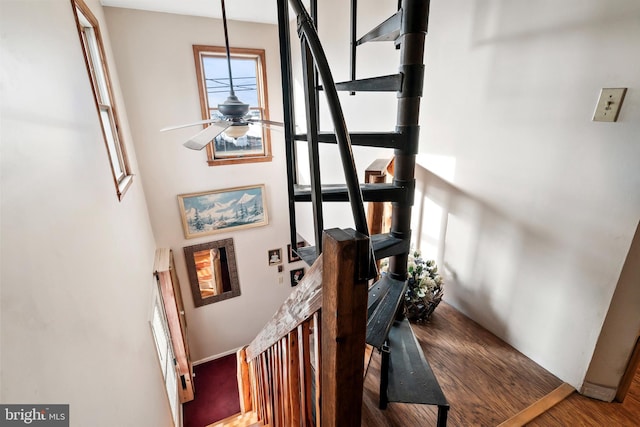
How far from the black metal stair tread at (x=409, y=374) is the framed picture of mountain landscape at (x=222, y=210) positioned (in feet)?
11.6

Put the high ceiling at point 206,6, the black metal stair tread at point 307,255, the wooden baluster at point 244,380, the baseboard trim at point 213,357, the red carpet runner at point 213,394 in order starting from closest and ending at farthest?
the black metal stair tread at point 307,255 < the wooden baluster at point 244,380 < the high ceiling at point 206,6 < the red carpet runner at point 213,394 < the baseboard trim at point 213,357

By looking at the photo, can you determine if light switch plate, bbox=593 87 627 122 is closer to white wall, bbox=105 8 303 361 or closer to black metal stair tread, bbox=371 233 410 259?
black metal stair tread, bbox=371 233 410 259

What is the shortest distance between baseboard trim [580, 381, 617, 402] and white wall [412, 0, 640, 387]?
5cm

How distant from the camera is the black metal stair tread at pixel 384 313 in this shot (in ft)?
3.22

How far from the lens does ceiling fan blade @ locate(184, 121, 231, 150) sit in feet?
6.22

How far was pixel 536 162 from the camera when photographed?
1.44 metres

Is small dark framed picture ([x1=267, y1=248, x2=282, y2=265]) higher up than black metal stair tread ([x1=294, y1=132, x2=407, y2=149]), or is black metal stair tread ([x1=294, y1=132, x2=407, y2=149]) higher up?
black metal stair tread ([x1=294, y1=132, x2=407, y2=149])

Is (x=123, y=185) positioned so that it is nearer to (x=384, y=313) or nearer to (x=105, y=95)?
(x=105, y=95)

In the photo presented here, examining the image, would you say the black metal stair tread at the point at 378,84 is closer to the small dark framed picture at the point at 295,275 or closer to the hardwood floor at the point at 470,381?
the hardwood floor at the point at 470,381

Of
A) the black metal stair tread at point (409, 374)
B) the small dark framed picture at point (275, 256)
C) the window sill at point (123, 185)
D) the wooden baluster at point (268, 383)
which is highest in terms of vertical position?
the window sill at point (123, 185)

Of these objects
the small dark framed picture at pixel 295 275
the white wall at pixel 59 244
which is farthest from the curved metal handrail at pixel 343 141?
the small dark framed picture at pixel 295 275

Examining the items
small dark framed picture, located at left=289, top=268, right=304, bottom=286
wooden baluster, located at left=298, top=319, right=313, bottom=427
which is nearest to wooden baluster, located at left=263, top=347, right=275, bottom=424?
wooden baluster, located at left=298, top=319, right=313, bottom=427

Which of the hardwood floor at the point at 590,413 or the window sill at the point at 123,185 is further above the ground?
the window sill at the point at 123,185

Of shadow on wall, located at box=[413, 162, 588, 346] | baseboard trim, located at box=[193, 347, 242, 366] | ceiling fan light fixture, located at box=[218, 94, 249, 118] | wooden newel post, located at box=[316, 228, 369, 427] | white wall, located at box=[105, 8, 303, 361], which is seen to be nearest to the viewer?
wooden newel post, located at box=[316, 228, 369, 427]
